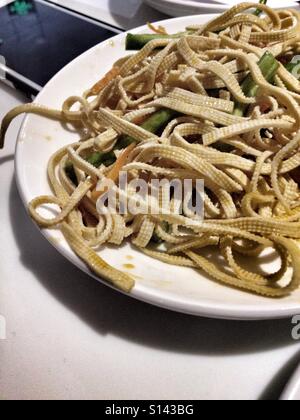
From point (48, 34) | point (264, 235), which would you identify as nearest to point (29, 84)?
point (48, 34)

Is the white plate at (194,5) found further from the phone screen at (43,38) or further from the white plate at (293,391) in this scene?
the white plate at (293,391)

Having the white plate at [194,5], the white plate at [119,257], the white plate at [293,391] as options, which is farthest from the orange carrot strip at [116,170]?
the white plate at [194,5]

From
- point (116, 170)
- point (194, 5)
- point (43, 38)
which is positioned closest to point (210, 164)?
point (116, 170)

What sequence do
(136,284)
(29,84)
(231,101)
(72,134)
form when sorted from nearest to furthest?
(136,284), (231,101), (72,134), (29,84)

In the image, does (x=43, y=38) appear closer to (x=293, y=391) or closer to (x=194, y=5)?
(x=194, y=5)

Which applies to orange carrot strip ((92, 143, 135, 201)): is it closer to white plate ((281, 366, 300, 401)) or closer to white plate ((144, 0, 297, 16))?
white plate ((281, 366, 300, 401))

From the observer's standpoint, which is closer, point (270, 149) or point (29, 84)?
point (270, 149)

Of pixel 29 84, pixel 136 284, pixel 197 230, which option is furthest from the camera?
pixel 29 84
